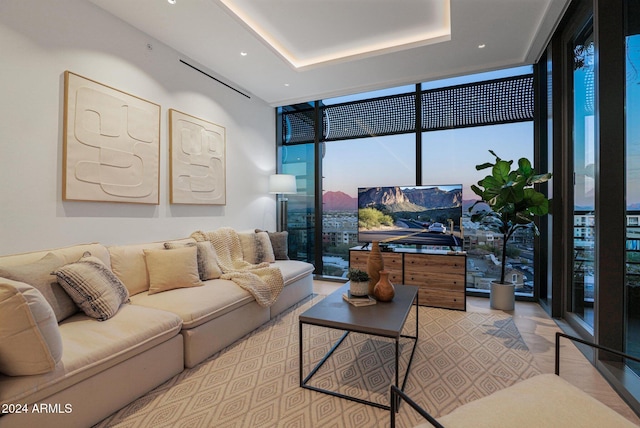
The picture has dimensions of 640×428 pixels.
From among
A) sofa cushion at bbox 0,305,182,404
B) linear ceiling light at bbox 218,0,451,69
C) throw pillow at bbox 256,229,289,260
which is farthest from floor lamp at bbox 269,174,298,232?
sofa cushion at bbox 0,305,182,404

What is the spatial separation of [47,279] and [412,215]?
345cm

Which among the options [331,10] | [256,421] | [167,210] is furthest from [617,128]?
[167,210]

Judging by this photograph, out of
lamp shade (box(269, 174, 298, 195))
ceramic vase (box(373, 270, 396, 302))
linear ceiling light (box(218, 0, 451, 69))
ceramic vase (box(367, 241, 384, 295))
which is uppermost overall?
linear ceiling light (box(218, 0, 451, 69))

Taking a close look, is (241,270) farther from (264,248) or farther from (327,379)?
(327,379)

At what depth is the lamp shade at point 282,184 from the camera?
4469 mm

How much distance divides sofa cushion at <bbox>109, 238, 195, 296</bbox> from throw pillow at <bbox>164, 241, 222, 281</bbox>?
275 millimetres

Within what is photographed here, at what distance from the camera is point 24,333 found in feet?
4.33

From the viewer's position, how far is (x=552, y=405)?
1.09 metres

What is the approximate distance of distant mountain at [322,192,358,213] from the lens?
4613mm

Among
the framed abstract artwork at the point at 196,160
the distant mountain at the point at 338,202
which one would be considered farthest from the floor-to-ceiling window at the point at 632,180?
the framed abstract artwork at the point at 196,160

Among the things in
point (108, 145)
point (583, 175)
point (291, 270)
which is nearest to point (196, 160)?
point (108, 145)

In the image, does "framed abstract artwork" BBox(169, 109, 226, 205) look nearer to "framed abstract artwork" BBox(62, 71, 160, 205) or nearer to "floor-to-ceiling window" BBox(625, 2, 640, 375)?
"framed abstract artwork" BBox(62, 71, 160, 205)

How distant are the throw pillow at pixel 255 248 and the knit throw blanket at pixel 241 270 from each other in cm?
9

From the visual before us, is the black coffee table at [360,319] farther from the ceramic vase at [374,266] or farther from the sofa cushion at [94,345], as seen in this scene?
the sofa cushion at [94,345]
